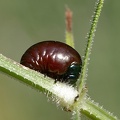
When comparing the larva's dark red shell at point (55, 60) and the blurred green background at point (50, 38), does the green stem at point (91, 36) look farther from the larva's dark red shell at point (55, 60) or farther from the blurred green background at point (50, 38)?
the blurred green background at point (50, 38)

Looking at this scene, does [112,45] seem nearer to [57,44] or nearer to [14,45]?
[14,45]

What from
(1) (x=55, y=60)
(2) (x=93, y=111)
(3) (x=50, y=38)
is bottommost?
(2) (x=93, y=111)

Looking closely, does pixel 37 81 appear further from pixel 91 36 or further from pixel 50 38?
Answer: pixel 50 38

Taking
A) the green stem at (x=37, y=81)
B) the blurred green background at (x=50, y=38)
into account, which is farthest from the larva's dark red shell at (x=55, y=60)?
the blurred green background at (x=50, y=38)

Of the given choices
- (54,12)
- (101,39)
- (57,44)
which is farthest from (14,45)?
(57,44)

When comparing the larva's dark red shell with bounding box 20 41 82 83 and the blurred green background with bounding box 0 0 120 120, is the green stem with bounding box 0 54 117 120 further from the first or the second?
the blurred green background with bounding box 0 0 120 120

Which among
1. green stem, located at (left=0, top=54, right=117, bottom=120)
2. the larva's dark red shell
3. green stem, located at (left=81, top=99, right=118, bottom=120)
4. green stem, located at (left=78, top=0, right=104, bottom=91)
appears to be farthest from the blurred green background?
green stem, located at (left=78, top=0, right=104, bottom=91)

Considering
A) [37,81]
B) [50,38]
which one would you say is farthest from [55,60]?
[50,38]
